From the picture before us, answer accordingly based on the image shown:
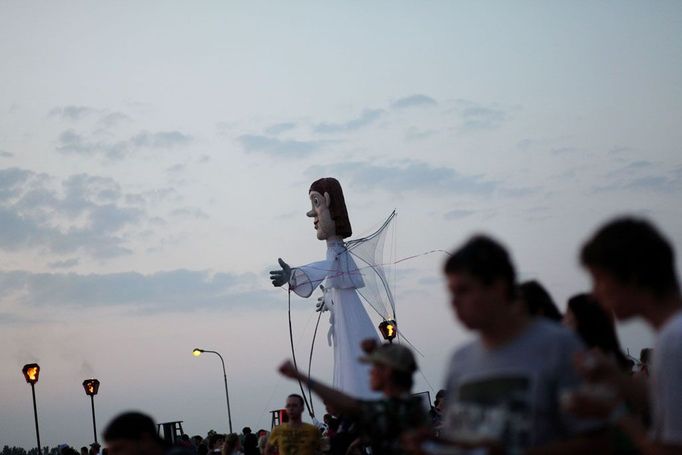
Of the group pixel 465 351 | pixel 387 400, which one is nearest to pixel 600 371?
pixel 465 351

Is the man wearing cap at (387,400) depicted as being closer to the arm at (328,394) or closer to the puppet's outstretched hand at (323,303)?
the arm at (328,394)

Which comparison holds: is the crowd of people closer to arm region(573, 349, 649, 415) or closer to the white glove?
arm region(573, 349, 649, 415)

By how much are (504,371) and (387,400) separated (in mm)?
1598

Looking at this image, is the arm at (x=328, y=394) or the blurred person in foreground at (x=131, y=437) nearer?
the blurred person in foreground at (x=131, y=437)

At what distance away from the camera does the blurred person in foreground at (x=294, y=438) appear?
33.3 ft

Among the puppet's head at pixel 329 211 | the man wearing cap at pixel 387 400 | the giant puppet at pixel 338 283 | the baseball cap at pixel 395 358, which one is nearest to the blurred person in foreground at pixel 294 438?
the man wearing cap at pixel 387 400

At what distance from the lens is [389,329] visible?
23.1 meters

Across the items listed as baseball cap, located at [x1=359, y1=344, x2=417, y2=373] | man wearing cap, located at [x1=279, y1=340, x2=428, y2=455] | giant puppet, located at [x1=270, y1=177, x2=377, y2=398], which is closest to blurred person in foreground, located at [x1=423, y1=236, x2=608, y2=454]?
man wearing cap, located at [x1=279, y1=340, x2=428, y2=455]

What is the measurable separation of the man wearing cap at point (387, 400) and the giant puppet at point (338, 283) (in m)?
15.5

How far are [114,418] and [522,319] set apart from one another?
2.27 m

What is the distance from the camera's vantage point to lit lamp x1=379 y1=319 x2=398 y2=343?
2311cm

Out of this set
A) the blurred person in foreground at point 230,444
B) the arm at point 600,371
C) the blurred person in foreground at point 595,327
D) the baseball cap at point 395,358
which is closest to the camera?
the arm at point 600,371

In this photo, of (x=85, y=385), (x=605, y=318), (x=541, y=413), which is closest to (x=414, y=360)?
(x=605, y=318)

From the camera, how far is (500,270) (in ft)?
12.4
